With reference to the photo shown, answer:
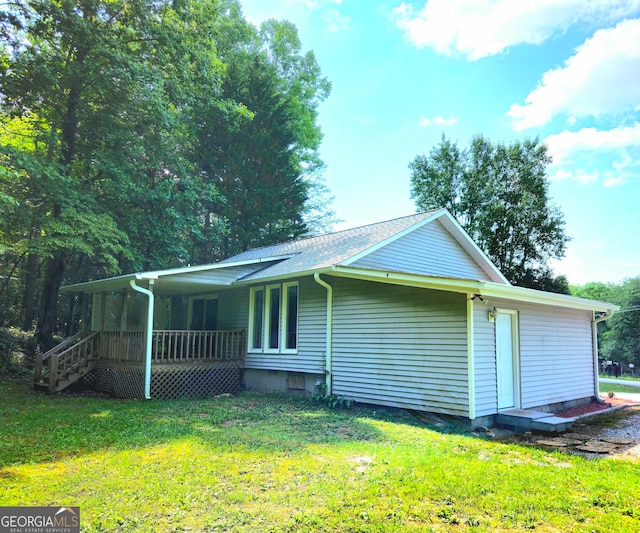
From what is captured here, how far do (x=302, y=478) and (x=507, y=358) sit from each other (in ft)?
17.6

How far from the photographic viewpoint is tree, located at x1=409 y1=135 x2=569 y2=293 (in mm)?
26016

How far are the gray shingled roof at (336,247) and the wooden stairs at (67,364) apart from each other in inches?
186

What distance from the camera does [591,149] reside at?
19594 mm

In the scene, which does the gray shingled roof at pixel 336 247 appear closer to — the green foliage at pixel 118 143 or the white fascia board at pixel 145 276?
the white fascia board at pixel 145 276

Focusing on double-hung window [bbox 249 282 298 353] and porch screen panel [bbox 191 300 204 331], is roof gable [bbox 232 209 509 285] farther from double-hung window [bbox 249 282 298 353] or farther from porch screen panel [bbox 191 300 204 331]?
porch screen panel [bbox 191 300 204 331]

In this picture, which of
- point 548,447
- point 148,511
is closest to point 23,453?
point 148,511

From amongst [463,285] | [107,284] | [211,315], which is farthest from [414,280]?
[211,315]

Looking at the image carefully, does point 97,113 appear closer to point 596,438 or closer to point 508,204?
point 596,438

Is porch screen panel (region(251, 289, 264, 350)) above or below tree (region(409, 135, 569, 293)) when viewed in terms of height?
below

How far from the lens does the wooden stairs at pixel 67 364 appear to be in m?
10.8

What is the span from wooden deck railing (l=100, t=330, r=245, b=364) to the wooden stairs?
30 cm

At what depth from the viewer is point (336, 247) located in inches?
448

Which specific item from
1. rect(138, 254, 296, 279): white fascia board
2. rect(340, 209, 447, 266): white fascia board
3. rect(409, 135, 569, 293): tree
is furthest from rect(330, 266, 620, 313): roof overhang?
rect(409, 135, 569, 293): tree

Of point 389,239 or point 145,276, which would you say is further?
point 389,239
